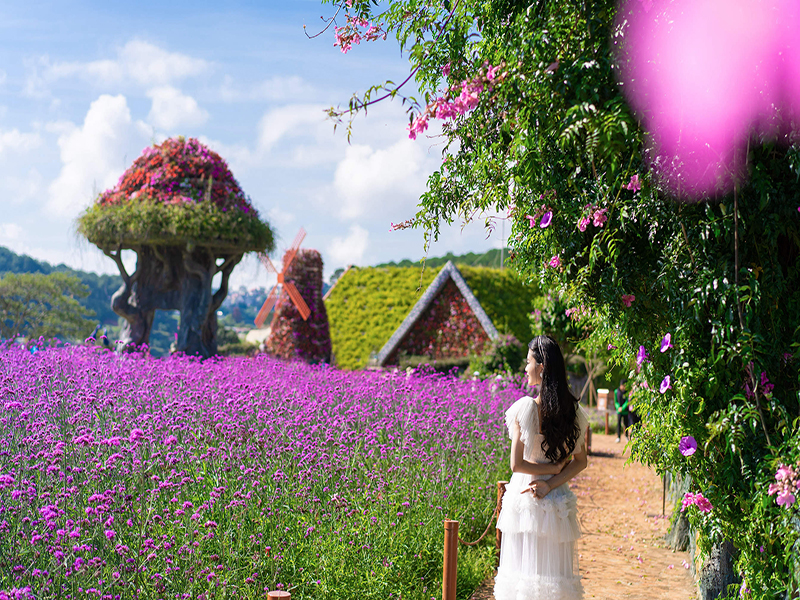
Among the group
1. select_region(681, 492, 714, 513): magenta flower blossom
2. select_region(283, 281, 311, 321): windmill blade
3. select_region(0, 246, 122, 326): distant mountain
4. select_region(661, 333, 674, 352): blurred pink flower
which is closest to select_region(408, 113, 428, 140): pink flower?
select_region(661, 333, 674, 352): blurred pink flower

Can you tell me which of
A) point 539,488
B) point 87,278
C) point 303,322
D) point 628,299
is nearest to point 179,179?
Answer: point 303,322

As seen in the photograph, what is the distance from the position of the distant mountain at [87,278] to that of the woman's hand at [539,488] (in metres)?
57.2

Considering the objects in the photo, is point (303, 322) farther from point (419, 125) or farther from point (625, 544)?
point (419, 125)

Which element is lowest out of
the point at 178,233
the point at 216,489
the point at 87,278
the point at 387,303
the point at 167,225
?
the point at 216,489

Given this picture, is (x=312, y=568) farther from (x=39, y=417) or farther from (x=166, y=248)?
(x=166, y=248)

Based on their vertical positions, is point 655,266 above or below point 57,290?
below

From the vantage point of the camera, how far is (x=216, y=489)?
3.67 meters

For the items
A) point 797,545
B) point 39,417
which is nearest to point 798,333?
point 797,545

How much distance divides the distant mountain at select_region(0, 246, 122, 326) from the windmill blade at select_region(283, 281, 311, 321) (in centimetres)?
4232

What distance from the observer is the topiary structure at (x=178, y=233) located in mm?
13352

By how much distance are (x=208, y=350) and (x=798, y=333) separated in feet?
41.9

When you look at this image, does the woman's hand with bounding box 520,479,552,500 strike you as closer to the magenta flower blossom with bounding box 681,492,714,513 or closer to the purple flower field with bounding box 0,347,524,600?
the magenta flower blossom with bounding box 681,492,714,513

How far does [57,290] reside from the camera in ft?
113

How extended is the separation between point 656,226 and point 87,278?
210 ft
